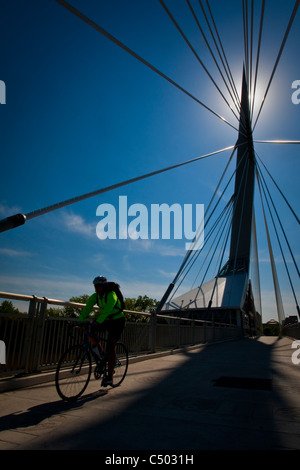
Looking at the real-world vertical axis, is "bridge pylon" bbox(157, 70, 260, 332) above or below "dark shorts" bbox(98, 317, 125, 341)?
above

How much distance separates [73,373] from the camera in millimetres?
3982

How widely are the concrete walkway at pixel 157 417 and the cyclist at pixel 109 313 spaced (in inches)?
18.6

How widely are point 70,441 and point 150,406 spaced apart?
4.90ft

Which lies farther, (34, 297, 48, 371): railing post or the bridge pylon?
the bridge pylon

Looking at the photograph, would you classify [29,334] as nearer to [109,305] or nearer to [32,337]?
[32,337]

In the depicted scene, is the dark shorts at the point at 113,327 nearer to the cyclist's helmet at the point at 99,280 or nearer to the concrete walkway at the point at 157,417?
the cyclist's helmet at the point at 99,280

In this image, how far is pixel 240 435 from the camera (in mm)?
2797

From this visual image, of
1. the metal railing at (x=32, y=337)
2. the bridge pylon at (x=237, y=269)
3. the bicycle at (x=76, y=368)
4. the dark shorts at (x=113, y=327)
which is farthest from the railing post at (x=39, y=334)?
the bridge pylon at (x=237, y=269)

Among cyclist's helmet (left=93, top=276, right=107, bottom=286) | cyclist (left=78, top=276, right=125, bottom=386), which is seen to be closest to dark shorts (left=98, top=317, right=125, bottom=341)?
cyclist (left=78, top=276, right=125, bottom=386)

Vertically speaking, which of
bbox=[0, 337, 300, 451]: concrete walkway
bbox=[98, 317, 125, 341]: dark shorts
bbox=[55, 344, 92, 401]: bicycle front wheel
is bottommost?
bbox=[0, 337, 300, 451]: concrete walkway

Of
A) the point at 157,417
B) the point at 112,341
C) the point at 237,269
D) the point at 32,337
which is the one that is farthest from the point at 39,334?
the point at 237,269

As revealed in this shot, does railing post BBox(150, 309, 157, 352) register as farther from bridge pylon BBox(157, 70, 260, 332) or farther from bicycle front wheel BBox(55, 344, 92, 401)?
bridge pylon BBox(157, 70, 260, 332)

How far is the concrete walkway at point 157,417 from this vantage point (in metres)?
2.56

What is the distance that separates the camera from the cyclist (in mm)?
4447
